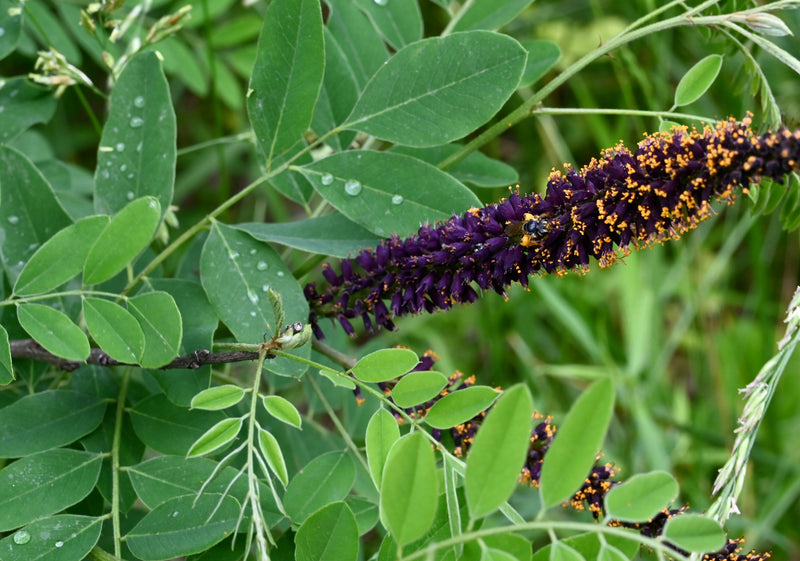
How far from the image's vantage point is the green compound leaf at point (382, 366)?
0.88 m

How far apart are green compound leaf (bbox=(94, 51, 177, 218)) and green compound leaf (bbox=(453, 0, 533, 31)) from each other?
19.8 inches

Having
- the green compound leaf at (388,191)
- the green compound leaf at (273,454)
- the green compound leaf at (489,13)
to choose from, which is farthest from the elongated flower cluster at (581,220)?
the green compound leaf at (489,13)

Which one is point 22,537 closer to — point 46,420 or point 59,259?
point 46,420

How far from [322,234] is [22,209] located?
42 cm

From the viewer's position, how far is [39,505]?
0.95 m

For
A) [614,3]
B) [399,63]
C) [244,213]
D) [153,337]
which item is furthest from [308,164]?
[614,3]

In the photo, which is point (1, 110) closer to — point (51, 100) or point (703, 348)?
point (51, 100)

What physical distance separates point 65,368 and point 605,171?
76 cm

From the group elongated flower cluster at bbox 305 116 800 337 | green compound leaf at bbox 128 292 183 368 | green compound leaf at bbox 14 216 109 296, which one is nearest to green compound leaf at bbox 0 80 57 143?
Result: green compound leaf at bbox 14 216 109 296

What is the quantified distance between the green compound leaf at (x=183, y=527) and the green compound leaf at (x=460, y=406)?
0.25m

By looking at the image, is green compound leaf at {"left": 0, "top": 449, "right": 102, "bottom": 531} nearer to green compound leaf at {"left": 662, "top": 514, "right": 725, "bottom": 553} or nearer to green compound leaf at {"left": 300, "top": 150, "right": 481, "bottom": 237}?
green compound leaf at {"left": 300, "top": 150, "right": 481, "bottom": 237}

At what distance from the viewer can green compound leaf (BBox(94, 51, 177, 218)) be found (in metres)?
1.11

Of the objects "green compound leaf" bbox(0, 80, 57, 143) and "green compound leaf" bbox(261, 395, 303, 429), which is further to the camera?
"green compound leaf" bbox(0, 80, 57, 143)

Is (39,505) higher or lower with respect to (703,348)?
higher
